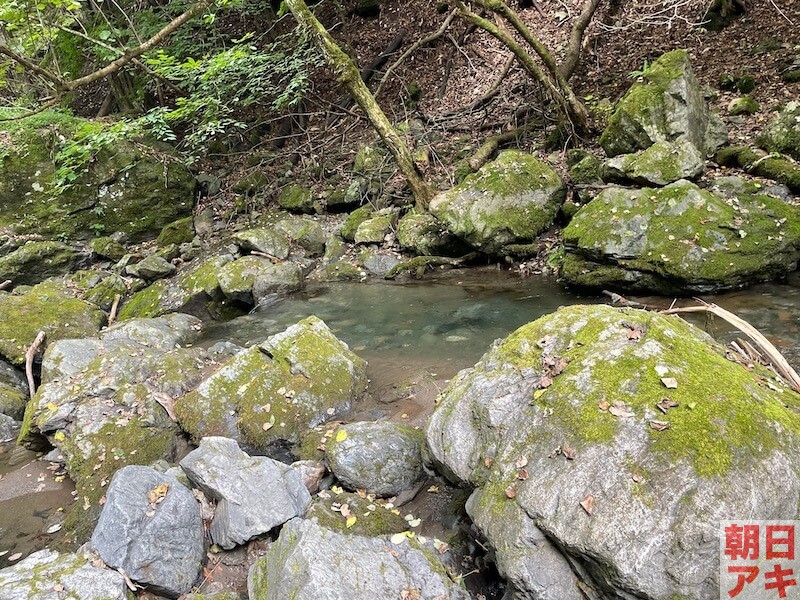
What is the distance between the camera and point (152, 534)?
338cm

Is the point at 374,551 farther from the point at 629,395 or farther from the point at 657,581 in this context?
the point at 629,395

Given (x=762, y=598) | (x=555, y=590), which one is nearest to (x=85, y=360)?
(x=555, y=590)

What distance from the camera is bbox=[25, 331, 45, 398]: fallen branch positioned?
6578 millimetres

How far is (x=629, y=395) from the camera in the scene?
274 cm

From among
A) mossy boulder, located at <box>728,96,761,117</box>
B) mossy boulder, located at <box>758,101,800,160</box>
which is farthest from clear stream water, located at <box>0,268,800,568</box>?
mossy boulder, located at <box>728,96,761,117</box>

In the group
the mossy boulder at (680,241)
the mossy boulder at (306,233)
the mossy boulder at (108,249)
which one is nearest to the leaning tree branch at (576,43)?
the mossy boulder at (680,241)

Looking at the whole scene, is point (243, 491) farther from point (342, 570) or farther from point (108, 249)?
point (108, 249)

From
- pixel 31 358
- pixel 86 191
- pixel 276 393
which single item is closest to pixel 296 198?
pixel 86 191

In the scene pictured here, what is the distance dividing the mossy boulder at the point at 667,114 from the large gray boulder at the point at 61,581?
951cm

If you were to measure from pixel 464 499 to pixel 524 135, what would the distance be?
A: 953 centimetres

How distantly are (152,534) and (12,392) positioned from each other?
452 cm

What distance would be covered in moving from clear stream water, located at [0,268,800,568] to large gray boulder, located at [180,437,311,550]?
1.42 metres

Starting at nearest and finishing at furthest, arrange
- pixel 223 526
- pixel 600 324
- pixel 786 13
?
pixel 600 324 < pixel 223 526 < pixel 786 13

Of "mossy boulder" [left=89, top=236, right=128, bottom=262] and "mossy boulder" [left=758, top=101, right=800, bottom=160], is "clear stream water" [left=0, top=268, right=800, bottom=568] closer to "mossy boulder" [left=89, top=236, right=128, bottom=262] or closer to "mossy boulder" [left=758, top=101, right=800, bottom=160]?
"mossy boulder" [left=758, top=101, right=800, bottom=160]
